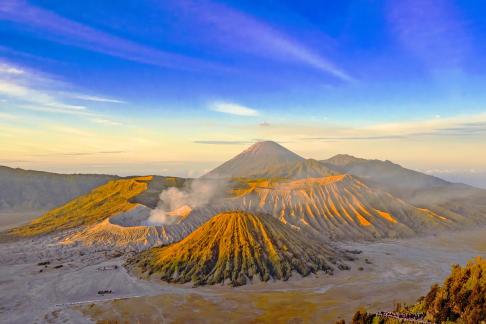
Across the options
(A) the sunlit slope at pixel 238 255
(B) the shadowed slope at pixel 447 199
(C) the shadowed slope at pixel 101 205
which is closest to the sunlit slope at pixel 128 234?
(C) the shadowed slope at pixel 101 205

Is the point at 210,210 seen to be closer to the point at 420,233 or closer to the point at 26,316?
the point at 420,233

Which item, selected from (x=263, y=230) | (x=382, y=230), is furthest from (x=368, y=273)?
(x=382, y=230)

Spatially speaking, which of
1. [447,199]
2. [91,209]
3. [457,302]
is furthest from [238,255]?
[447,199]

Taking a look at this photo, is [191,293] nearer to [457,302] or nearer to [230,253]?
[230,253]

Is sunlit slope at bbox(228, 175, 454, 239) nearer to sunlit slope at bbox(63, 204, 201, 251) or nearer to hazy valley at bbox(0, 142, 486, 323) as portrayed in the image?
hazy valley at bbox(0, 142, 486, 323)

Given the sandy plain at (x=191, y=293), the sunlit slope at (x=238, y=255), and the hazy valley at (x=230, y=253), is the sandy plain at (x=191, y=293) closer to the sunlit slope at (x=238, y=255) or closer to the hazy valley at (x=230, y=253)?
the hazy valley at (x=230, y=253)

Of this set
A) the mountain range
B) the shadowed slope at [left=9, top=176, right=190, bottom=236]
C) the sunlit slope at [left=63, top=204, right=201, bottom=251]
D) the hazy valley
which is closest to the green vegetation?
the hazy valley
